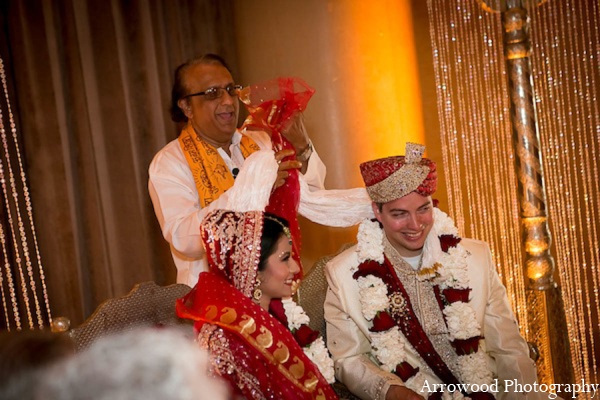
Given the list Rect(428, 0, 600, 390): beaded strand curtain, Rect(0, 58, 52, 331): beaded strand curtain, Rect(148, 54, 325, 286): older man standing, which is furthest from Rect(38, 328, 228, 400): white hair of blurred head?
Rect(428, 0, 600, 390): beaded strand curtain

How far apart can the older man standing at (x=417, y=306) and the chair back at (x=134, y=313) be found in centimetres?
72

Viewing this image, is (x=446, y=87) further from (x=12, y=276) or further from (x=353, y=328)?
(x=12, y=276)

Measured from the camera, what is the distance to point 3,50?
4.50 metres

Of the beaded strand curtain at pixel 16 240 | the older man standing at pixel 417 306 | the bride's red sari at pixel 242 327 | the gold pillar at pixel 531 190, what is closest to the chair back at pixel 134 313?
the bride's red sari at pixel 242 327

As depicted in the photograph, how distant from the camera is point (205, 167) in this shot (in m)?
3.93

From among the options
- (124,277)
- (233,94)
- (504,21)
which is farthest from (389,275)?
(124,277)

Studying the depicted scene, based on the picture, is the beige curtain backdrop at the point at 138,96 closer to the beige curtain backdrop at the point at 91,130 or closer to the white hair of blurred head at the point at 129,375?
the beige curtain backdrop at the point at 91,130

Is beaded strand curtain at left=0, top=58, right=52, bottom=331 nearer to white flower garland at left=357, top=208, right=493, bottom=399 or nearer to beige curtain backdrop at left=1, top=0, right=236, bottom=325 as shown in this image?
beige curtain backdrop at left=1, top=0, right=236, bottom=325

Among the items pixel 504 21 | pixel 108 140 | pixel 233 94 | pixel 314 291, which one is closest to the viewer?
pixel 314 291

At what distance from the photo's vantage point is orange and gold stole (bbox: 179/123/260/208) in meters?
3.92

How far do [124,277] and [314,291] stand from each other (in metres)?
1.81

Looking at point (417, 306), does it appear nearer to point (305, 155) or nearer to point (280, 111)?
point (305, 155)

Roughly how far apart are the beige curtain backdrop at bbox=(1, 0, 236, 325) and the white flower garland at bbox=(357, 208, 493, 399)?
2.09m

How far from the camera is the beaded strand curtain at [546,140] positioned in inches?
206
